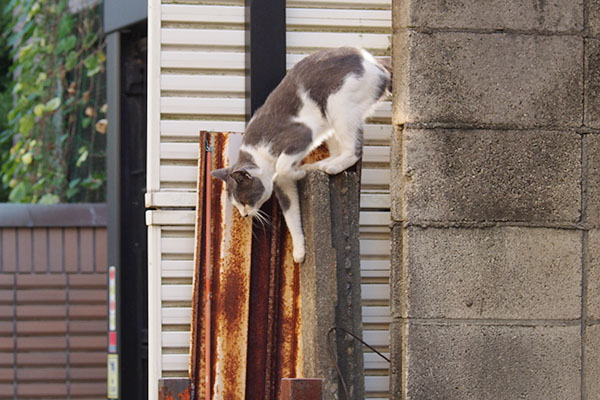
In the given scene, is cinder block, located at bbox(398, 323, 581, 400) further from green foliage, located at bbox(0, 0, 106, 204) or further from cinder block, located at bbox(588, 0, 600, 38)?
green foliage, located at bbox(0, 0, 106, 204)

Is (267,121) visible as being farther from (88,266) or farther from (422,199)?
(88,266)

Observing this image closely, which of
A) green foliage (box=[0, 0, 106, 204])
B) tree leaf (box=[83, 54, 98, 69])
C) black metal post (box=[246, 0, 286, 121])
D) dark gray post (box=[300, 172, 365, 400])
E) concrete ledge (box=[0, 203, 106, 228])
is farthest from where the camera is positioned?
green foliage (box=[0, 0, 106, 204])

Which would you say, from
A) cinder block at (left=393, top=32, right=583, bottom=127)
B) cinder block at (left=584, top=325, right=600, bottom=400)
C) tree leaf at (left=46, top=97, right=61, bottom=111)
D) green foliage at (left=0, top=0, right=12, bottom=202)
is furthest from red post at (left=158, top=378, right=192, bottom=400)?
green foliage at (left=0, top=0, right=12, bottom=202)

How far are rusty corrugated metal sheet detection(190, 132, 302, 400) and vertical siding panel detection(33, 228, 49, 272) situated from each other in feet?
13.2

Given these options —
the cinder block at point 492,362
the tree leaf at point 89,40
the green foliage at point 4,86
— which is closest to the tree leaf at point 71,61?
the tree leaf at point 89,40

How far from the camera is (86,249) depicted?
27.2 ft

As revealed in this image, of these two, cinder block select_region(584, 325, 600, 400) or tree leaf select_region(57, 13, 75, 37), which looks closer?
cinder block select_region(584, 325, 600, 400)

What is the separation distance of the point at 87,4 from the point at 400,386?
20.3ft

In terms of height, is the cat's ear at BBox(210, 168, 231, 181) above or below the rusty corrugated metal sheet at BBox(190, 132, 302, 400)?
above

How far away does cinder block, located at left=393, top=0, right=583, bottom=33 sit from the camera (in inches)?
169

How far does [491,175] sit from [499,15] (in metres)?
0.68

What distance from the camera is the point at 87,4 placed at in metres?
9.41

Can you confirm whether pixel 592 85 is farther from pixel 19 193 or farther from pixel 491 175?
pixel 19 193

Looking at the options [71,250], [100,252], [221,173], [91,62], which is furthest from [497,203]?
[91,62]
